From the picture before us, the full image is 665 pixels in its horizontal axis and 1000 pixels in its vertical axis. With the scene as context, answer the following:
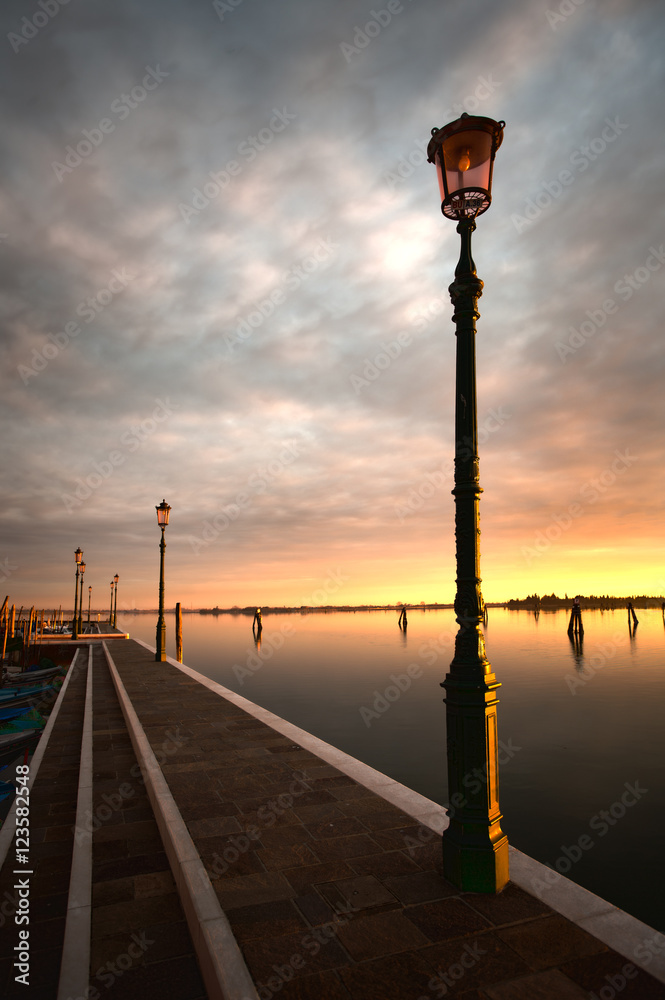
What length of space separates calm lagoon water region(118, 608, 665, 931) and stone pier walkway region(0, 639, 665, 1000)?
177 inches

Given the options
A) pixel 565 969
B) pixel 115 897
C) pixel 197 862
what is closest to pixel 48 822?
pixel 115 897

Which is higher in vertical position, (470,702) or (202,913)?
(470,702)

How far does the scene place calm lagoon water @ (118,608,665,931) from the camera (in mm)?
8992

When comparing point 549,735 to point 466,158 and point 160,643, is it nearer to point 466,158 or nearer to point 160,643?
point 160,643

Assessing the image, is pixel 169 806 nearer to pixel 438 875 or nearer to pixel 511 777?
pixel 438 875

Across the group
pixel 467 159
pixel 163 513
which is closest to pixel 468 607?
pixel 467 159

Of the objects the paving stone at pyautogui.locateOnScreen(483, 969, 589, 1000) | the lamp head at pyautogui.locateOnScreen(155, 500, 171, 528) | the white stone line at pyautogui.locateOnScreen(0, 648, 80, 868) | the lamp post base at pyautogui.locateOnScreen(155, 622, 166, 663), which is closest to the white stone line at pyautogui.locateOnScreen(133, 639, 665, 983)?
the paving stone at pyautogui.locateOnScreen(483, 969, 589, 1000)

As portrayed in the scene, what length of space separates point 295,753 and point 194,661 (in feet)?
124

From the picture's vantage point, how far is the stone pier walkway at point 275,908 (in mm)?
3029

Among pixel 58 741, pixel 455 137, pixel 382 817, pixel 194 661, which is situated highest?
pixel 455 137

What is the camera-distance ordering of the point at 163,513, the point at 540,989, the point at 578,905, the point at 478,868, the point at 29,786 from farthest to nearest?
1. the point at 163,513
2. the point at 29,786
3. the point at 478,868
4. the point at 578,905
5. the point at 540,989

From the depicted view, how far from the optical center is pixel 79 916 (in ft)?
12.9

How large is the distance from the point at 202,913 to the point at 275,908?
1.56ft

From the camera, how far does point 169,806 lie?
5438 mm
